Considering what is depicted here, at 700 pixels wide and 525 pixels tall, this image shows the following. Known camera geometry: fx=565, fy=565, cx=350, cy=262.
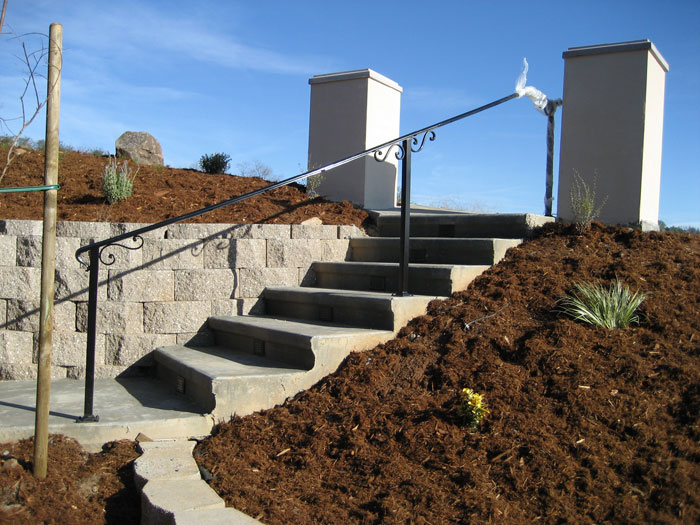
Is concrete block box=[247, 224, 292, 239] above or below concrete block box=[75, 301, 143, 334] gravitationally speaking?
above

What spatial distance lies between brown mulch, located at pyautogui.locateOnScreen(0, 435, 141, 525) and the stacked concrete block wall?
1261mm

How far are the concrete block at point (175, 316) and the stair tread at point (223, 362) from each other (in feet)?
0.51

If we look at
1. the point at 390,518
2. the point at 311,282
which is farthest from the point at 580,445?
the point at 311,282

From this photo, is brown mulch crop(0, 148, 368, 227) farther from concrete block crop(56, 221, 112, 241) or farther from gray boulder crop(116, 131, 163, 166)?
gray boulder crop(116, 131, 163, 166)

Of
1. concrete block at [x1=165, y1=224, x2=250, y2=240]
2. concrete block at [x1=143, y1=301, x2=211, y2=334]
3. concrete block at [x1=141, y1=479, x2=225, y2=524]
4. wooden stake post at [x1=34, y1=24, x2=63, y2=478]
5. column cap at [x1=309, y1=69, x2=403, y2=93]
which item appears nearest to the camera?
concrete block at [x1=141, y1=479, x2=225, y2=524]

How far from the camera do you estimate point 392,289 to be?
14.9ft

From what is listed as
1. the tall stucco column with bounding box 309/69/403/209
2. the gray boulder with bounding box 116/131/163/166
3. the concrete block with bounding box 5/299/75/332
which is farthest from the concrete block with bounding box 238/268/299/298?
the gray boulder with bounding box 116/131/163/166

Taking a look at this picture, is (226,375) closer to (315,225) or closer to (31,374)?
(31,374)

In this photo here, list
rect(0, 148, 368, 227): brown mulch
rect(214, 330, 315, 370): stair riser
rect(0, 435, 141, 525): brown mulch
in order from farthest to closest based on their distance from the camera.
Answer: rect(0, 148, 368, 227): brown mulch
rect(214, 330, 315, 370): stair riser
rect(0, 435, 141, 525): brown mulch

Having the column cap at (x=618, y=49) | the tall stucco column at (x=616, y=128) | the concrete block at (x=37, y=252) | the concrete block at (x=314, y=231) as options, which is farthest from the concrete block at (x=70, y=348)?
the column cap at (x=618, y=49)

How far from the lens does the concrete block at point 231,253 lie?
459cm

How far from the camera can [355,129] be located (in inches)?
252

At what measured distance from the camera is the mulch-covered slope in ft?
7.60

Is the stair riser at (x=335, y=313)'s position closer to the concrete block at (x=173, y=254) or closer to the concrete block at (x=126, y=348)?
the concrete block at (x=173, y=254)
